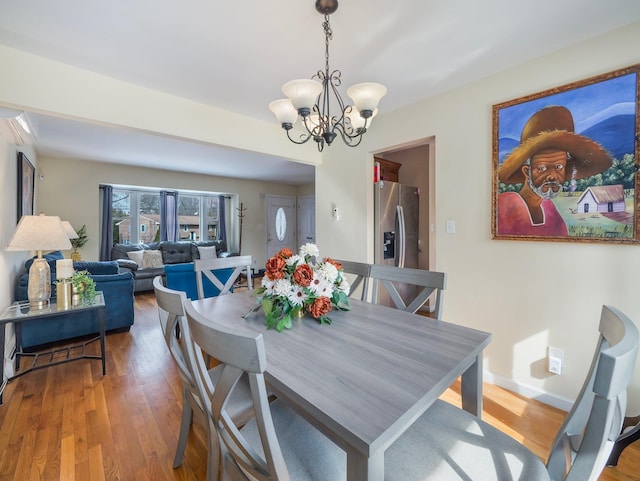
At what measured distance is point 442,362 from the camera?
3.26 ft

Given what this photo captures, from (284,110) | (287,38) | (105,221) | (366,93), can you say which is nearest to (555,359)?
(366,93)

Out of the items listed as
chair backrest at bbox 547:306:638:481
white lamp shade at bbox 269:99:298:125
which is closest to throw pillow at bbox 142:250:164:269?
white lamp shade at bbox 269:99:298:125

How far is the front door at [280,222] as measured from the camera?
784cm

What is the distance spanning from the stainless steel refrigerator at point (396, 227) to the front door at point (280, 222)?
15.6 feet

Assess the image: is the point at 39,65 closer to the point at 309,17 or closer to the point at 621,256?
the point at 309,17

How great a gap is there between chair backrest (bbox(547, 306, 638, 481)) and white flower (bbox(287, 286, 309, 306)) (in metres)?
1.00

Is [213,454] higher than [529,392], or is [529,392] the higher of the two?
[213,454]

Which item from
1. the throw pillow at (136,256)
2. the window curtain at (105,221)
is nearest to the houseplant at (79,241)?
the window curtain at (105,221)

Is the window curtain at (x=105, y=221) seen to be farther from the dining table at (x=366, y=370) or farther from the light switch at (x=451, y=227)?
the light switch at (x=451, y=227)

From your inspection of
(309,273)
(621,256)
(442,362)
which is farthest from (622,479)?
(309,273)

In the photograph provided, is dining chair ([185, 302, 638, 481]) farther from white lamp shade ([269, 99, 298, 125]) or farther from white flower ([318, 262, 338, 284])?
white lamp shade ([269, 99, 298, 125])

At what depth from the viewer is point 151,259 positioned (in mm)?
5656

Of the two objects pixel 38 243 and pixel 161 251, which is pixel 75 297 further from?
pixel 161 251

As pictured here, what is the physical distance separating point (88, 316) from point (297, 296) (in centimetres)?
302
